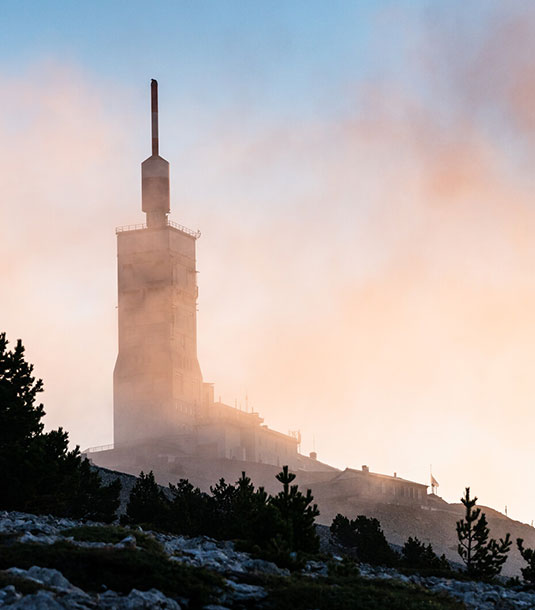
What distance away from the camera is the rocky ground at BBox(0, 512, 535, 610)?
77.9ft

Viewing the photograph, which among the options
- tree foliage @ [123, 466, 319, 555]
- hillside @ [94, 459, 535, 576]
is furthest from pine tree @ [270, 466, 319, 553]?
hillside @ [94, 459, 535, 576]

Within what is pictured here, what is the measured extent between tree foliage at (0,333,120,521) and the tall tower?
78.5 m

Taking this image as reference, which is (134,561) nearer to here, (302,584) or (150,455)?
(302,584)

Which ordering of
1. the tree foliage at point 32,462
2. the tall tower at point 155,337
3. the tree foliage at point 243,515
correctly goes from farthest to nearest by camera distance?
1. the tall tower at point 155,337
2. the tree foliage at point 32,462
3. the tree foliage at point 243,515

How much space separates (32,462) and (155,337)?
89.5 meters

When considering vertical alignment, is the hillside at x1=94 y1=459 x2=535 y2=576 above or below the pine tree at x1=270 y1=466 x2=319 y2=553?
above

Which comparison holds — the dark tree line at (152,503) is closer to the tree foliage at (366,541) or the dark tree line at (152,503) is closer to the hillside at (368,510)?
the tree foliage at (366,541)

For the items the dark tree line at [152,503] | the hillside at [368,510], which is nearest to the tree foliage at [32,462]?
the dark tree line at [152,503]

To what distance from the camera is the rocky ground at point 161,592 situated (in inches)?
935

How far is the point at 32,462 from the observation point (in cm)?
4850

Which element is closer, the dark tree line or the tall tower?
the dark tree line

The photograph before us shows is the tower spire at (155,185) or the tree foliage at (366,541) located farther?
the tower spire at (155,185)

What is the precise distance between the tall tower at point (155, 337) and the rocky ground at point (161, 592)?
95.5 metres

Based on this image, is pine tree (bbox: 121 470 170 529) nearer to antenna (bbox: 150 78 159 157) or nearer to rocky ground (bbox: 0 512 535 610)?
rocky ground (bbox: 0 512 535 610)
